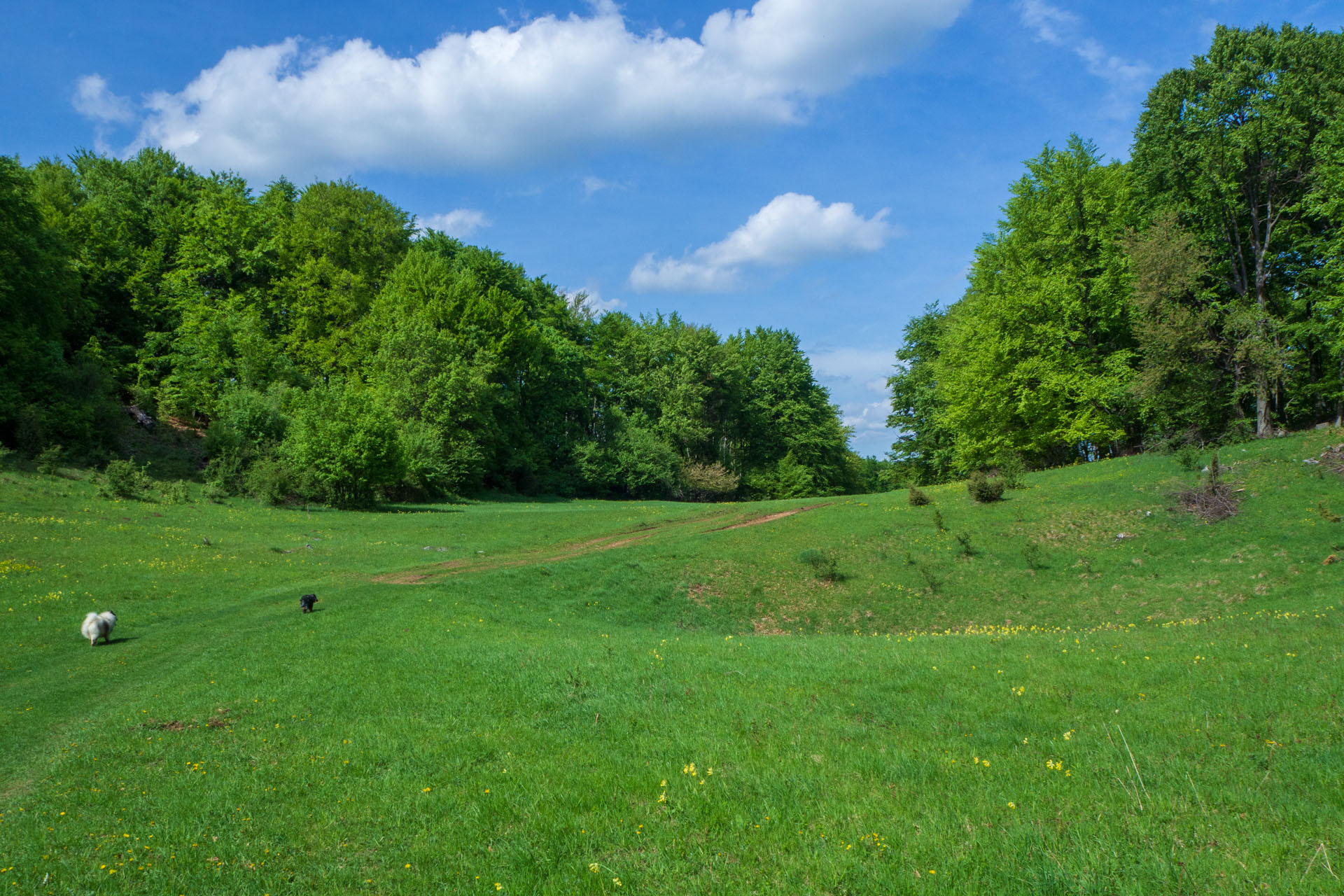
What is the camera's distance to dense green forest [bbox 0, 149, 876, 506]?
134 ft

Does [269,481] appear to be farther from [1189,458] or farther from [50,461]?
[1189,458]

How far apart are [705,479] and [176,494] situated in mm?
45505

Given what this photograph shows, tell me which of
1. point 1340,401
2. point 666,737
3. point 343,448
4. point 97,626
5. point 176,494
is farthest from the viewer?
point 343,448

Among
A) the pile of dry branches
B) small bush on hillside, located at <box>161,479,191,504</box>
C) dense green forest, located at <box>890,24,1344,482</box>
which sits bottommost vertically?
small bush on hillside, located at <box>161,479,191,504</box>

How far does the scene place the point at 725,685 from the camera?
402 inches

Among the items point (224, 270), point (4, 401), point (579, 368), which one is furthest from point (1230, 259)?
point (224, 270)

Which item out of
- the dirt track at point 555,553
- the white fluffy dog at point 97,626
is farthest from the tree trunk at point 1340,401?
the white fluffy dog at point 97,626

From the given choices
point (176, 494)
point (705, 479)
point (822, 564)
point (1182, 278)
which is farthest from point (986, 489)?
point (176, 494)

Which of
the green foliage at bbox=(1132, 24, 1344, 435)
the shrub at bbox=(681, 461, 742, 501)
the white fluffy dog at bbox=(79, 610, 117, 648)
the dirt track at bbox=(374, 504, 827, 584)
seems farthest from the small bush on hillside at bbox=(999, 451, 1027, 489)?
the shrub at bbox=(681, 461, 742, 501)

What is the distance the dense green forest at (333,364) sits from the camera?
40875 mm

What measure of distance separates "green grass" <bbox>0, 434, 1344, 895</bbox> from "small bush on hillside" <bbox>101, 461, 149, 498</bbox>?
1135 cm

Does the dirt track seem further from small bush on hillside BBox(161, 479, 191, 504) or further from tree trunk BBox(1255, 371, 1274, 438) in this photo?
tree trunk BBox(1255, 371, 1274, 438)

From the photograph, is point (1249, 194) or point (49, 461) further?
point (1249, 194)

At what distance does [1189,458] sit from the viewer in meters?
29.8
